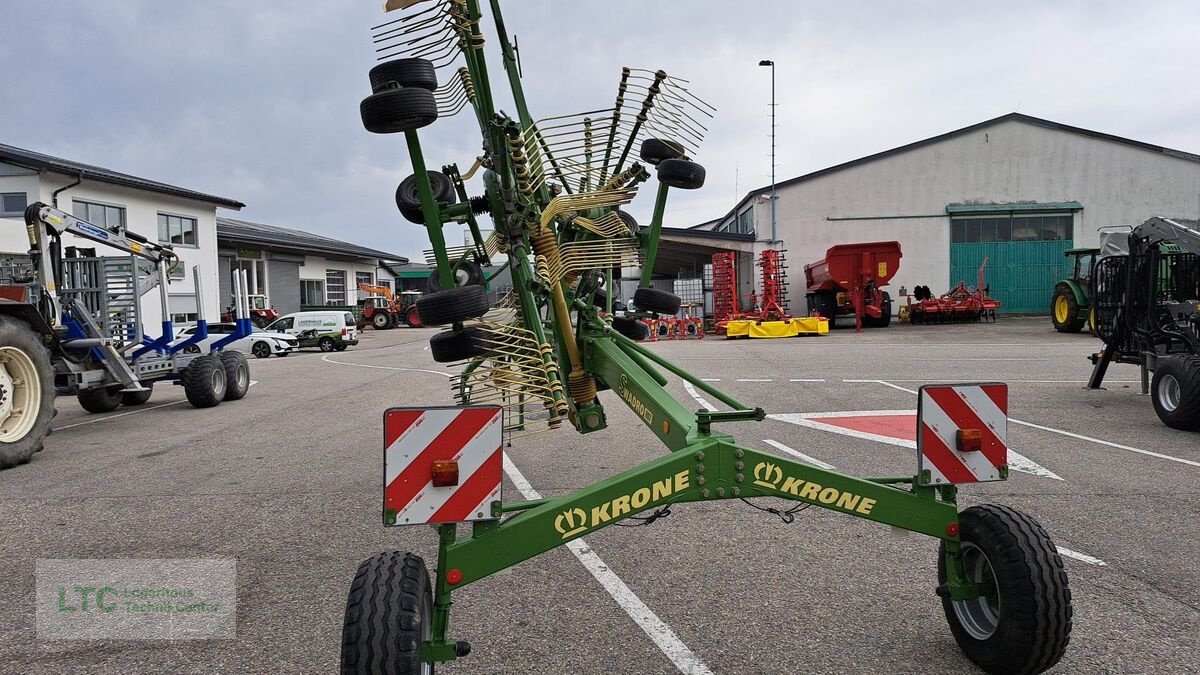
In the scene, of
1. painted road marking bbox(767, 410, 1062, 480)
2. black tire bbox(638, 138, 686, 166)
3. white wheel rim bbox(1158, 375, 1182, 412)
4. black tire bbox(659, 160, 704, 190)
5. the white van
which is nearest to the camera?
black tire bbox(659, 160, 704, 190)

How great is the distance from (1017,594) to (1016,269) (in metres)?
33.1

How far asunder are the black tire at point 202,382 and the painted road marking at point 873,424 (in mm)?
8229

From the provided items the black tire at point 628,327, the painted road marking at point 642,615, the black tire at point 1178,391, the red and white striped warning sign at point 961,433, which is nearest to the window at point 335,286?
the black tire at point 628,327

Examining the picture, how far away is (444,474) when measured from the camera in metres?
2.58

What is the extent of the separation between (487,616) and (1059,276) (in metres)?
34.3

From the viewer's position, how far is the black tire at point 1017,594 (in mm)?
2689

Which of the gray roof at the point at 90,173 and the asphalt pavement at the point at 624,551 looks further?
the gray roof at the point at 90,173

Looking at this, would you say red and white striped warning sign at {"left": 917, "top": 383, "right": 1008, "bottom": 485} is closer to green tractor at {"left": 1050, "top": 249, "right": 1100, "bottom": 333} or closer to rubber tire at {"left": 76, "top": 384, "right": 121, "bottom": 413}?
rubber tire at {"left": 76, "top": 384, "right": 121, "bottom": 413}

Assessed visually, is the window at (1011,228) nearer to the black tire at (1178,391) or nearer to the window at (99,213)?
the black tire at (1178,391)

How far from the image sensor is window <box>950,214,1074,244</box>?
3131cm

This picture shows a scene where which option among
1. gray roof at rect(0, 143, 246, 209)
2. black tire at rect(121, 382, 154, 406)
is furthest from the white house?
black tire at rect(121, 382, 154, 406)

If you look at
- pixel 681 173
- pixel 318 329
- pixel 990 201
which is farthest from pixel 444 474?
pixel 990 201

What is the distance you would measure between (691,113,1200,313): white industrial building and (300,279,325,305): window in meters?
27.1

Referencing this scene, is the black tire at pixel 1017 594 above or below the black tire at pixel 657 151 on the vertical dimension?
below
